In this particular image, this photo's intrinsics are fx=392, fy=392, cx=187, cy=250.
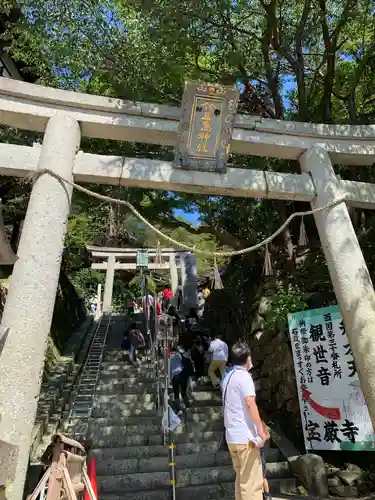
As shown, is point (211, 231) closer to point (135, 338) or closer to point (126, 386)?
point (135, 338)

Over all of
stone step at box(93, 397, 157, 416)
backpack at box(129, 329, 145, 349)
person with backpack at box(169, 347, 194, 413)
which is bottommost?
stone step at box(93, 397, 157, 416)

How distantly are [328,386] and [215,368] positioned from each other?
2.72m

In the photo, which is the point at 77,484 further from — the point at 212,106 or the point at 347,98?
the point at 347,98

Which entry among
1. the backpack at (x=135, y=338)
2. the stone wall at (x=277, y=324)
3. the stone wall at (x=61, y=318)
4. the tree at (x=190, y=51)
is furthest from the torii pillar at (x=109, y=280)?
the tree at (x=190, y=51)

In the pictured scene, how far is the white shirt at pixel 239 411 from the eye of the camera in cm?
344

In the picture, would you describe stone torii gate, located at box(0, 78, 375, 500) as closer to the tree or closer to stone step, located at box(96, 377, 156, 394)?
the tree

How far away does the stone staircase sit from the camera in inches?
206

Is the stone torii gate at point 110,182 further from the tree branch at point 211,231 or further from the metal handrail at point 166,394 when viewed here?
the tree branch at point 211,231

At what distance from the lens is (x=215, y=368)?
8148 millimetres

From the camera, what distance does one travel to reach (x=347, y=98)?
337 inches

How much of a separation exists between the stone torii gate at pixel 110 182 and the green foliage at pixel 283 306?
88.2 inches

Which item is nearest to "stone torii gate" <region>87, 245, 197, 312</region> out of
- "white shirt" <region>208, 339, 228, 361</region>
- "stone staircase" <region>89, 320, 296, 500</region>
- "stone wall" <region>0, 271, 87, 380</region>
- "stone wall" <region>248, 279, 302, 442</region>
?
"stone wall" <region>0, 271, 87, 380</region>

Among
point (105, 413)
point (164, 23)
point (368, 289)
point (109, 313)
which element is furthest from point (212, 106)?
point (109, 313)

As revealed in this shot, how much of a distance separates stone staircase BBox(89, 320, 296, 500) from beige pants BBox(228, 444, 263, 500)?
2072 millimetres
